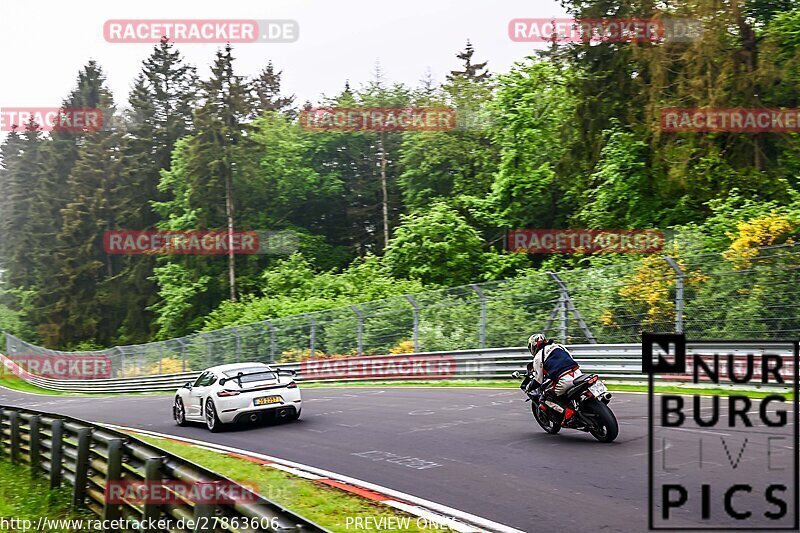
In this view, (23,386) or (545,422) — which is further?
(23,386)

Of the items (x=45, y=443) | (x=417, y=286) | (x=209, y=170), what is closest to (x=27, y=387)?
(x=209, y=170)

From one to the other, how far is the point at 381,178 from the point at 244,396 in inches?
1870

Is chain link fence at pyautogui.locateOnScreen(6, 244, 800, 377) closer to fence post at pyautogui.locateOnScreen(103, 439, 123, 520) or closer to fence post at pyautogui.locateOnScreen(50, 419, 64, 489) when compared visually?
fence post at pyautogui.locateOnScreen(50, 419, 64, 489)

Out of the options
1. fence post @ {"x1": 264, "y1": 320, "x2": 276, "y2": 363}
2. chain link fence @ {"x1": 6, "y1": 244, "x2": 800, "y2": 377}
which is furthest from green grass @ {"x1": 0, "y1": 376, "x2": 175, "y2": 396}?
chain link fence @ {"x1": 6, "y1": 244, "x2": 800, "y2": 377}

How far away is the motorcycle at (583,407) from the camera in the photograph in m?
10.9

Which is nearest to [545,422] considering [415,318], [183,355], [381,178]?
[415,318]

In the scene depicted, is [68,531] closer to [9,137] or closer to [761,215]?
[761,215]

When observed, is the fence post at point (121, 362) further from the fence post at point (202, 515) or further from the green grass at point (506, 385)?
the fence post at point (202, 515)

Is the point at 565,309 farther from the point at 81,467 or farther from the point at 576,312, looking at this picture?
the point at 81,467

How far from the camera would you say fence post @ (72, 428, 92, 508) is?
9.78 meters

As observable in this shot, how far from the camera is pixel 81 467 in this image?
9781mm

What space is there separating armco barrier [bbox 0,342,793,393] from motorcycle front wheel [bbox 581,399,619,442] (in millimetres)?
5203

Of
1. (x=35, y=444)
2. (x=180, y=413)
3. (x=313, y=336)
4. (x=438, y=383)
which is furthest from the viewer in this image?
(x=313, y=336)

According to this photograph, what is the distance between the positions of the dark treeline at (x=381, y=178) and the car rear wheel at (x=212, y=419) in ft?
50.5
